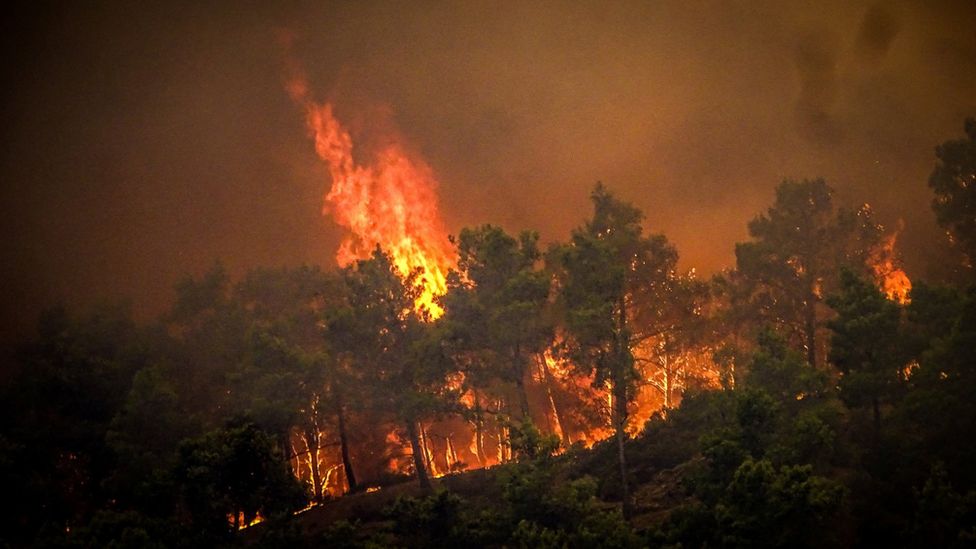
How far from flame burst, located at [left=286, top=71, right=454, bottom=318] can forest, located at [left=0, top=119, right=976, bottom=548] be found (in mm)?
24105

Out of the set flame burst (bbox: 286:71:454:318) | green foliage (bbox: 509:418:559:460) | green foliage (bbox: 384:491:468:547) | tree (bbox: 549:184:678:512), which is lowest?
green foliage (bbox: 384:491:468:547)

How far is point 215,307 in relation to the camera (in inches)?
1417

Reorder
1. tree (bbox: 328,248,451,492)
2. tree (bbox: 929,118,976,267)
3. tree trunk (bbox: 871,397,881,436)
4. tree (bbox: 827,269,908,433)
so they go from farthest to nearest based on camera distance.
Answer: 1. tree (bbox: 328,248,451,492)
2. tree (bbox: 929,118,976,267)
3. tree trunk (bbox: 871,397,881,436)
4. tree (bbox: 827,269,908,433)

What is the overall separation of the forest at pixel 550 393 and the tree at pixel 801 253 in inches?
4.6

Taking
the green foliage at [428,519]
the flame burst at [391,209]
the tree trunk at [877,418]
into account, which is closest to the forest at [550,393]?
the green foliage at [428,519]

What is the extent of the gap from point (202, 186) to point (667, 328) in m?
111

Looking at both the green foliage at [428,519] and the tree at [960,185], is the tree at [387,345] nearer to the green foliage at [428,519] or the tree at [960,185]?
the green foliage at [428,519]

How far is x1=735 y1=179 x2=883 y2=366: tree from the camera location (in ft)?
102

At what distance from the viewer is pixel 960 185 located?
28078 millimetres

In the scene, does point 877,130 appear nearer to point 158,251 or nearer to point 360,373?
point 360,373

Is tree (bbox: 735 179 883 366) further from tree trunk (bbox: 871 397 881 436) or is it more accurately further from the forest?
tree trunk (bbox: 871 397 881 436)

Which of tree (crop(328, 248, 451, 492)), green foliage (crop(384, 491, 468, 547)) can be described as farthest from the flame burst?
green foliage (crop(384, 491, 468, 547))

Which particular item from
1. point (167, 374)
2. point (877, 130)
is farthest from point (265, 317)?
point (877, 130)

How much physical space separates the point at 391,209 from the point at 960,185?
2123 inches
